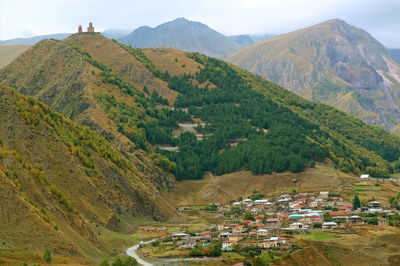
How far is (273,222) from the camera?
121375 millimetres

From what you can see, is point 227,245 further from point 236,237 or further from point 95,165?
point 95,165

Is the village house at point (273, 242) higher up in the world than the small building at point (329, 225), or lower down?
higher up

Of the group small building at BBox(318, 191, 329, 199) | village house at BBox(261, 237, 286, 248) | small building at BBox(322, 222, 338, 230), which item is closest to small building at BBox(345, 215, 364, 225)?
small building at BBox(322, 222, 338, 230)

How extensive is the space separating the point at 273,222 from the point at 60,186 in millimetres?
42471

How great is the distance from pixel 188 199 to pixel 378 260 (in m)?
82.8

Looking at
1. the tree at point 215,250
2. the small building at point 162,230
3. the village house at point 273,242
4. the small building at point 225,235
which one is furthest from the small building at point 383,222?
the small building at point 162,230

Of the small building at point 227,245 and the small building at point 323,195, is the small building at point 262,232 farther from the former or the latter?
the small building at point 323,195

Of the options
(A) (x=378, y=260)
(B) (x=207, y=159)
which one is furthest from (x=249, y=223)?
(B) (x=207, y=159)

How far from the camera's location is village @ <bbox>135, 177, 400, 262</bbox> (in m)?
101

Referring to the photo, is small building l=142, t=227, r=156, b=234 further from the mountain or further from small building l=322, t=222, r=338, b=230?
small building l=322, t=222, r=338, b=230

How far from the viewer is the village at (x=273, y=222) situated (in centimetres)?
10069

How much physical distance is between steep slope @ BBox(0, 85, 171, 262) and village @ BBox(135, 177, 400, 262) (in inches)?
492

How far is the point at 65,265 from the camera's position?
7550 cm

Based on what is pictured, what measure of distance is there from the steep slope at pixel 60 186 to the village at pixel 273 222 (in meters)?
12.5
